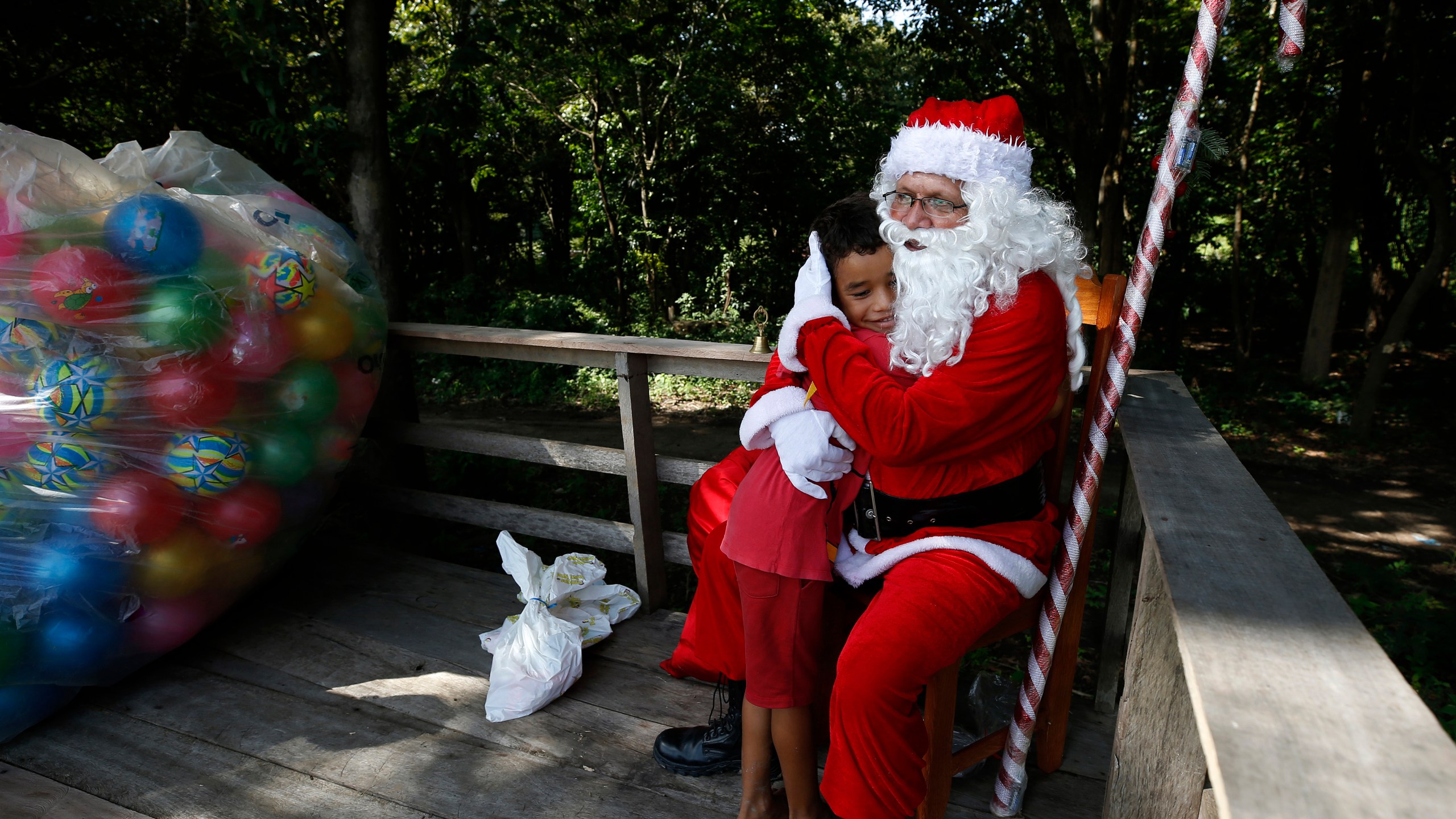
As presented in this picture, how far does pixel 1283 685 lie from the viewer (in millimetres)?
848

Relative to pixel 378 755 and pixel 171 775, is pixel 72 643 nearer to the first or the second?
pixel 171 775

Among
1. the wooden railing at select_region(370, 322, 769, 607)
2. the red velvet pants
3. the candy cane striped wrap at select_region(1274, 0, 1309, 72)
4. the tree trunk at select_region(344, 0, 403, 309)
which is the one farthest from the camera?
the tree trunk at select_region(344, 0, 403, 309)

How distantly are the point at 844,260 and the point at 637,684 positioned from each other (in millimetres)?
1399

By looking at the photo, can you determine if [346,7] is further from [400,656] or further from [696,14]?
[696,14]

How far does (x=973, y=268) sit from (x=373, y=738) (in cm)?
195

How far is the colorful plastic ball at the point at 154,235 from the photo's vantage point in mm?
2125

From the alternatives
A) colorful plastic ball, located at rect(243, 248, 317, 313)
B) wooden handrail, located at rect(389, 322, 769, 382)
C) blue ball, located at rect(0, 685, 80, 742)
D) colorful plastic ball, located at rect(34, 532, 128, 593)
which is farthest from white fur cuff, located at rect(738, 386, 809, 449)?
blue ball, located at rect(0, 685, 80, 742)

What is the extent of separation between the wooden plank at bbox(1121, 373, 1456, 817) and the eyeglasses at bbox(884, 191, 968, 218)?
0.78m

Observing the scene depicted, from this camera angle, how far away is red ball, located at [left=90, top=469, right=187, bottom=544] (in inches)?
82.5

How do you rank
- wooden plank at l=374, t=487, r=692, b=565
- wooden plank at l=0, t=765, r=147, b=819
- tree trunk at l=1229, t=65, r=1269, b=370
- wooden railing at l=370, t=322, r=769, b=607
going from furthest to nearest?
1. tree trunk at l=1229, t=65, r=1269, b=370
2. wooden plank at l=374, t=487, r=692, b=565
3. wooden railing at l=370, t=322, r=769, b=607
4. wooden plank at l=0, t=765, r=147, b=819

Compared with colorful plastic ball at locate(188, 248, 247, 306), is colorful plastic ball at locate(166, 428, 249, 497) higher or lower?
lower

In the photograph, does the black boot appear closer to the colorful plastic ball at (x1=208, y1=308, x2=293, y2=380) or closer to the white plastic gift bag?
the white plastic gift bag

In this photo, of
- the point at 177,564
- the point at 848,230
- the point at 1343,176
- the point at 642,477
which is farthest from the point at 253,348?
the point at 1343,176

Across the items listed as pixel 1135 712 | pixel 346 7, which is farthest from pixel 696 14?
pixel 1135 712
